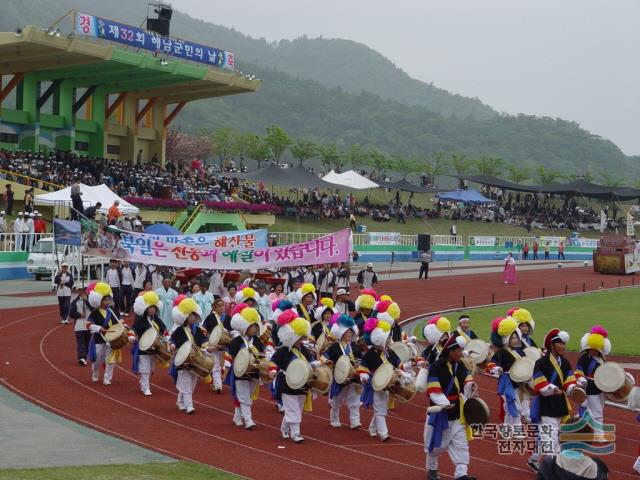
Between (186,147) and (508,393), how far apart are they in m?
89.4

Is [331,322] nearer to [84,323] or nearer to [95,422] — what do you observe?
[95,422]

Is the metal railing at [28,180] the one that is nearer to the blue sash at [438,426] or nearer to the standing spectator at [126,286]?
the standing spectator at [126,286]

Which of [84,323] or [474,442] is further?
[84,323]

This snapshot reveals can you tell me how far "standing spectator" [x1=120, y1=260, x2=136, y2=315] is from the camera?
2963 cm

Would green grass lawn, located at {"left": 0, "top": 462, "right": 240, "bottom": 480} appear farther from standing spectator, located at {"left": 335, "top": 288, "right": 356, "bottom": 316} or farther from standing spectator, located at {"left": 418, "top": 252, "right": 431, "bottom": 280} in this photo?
standing spectator, located at {"left": 418, "top": 252, "right": 431, "bottom": 280}

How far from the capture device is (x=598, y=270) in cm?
5891

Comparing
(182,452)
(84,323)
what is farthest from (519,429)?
(84,323)

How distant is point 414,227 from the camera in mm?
71562

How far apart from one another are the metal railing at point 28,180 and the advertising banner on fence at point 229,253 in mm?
20223

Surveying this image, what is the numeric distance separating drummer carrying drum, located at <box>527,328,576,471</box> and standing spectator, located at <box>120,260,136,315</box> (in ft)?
57.4

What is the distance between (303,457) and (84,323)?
855cm

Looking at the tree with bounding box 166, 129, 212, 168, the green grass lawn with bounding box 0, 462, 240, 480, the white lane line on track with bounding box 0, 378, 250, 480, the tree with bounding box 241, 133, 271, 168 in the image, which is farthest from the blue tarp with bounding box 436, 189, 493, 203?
the green grass lawn with bounding box 0, 462, 240, 480

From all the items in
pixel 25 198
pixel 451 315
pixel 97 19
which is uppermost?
pixel 97 19

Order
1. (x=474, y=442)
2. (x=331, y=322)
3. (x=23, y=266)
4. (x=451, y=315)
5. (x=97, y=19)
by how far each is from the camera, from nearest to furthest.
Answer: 1. (x=474, y=442)
2. (x=331, y=322)
3. (x=451, y=315)
4. (x=23, y=266)
5. (x=97, y=19)
